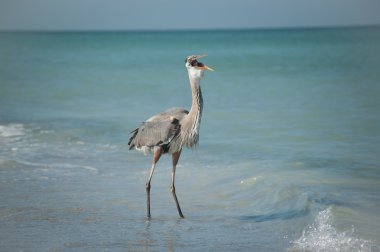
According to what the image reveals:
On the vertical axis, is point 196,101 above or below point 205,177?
above

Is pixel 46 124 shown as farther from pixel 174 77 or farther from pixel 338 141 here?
pixel 174 77

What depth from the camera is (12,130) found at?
12.1 meters

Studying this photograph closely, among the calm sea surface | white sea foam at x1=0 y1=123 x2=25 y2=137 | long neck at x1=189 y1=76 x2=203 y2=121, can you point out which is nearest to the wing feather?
long neck at x1=189 y1=76 x2=203 y2=121

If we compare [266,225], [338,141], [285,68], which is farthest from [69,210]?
[285,68]

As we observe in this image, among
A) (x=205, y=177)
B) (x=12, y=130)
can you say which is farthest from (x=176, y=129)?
(x=12, y=130)

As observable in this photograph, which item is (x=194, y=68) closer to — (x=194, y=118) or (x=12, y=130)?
(x=194, y=118)

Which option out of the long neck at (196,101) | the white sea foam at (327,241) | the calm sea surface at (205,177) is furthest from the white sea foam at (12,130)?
the white sea foam at (327,241)

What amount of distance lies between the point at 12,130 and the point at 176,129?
5.93m

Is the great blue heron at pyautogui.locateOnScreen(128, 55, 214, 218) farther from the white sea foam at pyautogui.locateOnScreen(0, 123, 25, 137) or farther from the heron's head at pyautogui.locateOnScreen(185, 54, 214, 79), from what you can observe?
the white sea foam at pyautogui.locateOnScreen(0, 123, 25, 137)

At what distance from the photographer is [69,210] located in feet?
23.2

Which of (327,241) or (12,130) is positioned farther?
(12,130)

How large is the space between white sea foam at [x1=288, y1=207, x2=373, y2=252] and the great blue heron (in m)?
1.31

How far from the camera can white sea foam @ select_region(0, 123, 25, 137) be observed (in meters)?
11.7

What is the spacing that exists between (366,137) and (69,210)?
6087 mm
